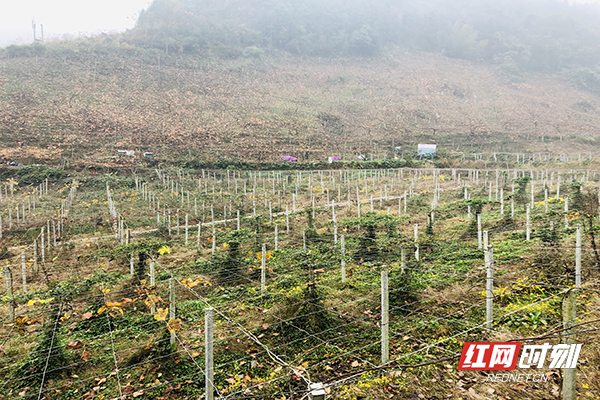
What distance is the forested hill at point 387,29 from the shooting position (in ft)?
270

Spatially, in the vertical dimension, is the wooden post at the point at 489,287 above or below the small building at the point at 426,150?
below

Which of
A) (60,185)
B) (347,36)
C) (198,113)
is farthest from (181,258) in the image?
(347,36)

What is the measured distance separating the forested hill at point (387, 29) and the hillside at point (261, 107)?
6.75m

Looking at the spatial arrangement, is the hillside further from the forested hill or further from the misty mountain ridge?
the forested hill

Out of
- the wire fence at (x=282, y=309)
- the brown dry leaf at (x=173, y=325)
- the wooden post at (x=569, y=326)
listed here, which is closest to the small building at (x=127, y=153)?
the wire fence at (x=282, y=309)

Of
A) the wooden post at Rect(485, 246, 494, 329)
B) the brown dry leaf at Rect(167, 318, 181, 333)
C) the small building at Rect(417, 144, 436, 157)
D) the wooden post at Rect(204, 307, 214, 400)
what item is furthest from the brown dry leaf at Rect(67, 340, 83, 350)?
the small building at Rect(417, 144, 436, 157)

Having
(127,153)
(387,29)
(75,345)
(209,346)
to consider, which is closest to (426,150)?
(127,153)

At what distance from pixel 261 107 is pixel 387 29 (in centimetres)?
6851

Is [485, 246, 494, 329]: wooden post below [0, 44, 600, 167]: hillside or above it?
below

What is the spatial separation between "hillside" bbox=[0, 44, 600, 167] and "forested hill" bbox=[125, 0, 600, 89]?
6751 mm

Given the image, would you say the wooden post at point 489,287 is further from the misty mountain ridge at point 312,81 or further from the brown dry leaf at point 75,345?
the misty mountain ridge at point 312,81

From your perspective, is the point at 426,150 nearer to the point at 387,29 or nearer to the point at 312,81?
the point at 312,81

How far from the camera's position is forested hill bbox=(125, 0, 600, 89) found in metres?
82.2

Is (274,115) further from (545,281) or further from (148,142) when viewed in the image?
(545,281)
